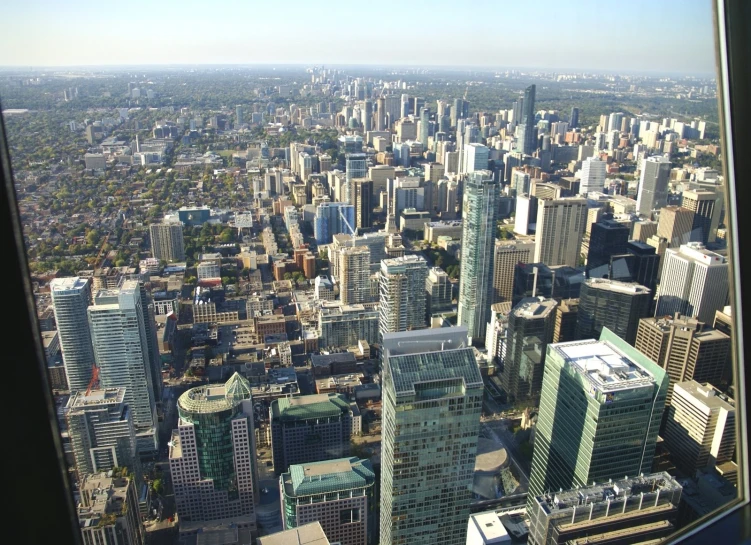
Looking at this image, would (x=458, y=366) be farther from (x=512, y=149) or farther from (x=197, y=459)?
(x=512, y=149)

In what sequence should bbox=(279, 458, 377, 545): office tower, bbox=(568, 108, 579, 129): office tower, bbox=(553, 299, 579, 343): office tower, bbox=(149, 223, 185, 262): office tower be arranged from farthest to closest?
bbox=(568, 108, 579, 129): office tower
bbox=(149, 223, 185, 262): office tower
bbox=(553, 299, 579, 343): office tower
bbox=(279, 458, 377, 545): office tower

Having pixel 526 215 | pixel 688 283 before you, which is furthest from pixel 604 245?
pixel 526 215

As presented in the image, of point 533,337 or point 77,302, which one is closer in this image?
point 77,302

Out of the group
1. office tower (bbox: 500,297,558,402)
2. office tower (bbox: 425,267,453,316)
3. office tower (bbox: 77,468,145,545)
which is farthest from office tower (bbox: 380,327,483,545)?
office tower (bbox: 425,267,453,316)

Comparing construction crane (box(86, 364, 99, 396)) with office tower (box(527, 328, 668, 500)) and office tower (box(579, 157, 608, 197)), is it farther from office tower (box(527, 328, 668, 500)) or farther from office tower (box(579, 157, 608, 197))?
office tower (box(579, 157, 608, 197))

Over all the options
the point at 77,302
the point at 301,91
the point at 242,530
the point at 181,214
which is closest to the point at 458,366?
the point at 242,530

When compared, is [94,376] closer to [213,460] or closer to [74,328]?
[74,328]

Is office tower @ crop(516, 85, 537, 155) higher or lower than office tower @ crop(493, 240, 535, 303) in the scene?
higher

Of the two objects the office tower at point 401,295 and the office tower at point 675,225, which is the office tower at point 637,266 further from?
the office tower at point 401,295
